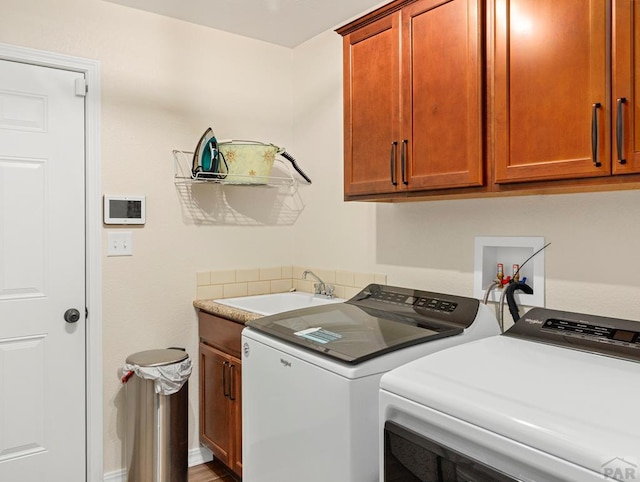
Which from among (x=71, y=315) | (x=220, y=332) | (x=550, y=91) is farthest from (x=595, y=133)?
(x=71, y=315)

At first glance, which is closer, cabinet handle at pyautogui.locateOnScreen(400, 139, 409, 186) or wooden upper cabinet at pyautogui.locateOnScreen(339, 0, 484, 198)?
wooden upper cabinet at pyautogui.locateOnScreen(339, 0, 484, 198)

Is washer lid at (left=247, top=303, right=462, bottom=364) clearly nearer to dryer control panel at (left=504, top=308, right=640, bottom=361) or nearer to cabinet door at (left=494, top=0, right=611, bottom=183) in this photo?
dryer control panel at (left=504, top=308, right=640, bottom=361)

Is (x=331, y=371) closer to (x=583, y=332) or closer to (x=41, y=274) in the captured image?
(x=583, y=332)

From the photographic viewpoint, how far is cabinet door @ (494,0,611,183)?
1.33 metres

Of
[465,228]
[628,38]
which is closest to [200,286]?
[465,228]

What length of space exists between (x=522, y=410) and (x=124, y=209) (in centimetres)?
213

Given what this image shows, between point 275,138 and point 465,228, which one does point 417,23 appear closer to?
point 465,228

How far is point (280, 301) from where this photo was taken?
2902mm

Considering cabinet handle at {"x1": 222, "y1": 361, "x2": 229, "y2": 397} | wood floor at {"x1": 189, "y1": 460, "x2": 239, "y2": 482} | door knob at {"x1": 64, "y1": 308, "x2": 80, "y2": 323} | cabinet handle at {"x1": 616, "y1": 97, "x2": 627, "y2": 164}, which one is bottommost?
wood floor at {"x1": 189, "y1": 460, "x2": 239, "y2": 482}

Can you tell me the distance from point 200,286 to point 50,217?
0.84m

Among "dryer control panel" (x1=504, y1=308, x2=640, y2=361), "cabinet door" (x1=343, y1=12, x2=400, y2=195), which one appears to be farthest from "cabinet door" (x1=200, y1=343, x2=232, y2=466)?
"dryer control panel" (x1=504, y1=308, x2=640, y2=361)

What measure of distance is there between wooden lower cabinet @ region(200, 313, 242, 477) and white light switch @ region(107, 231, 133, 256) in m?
0.53

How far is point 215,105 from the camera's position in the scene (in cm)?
280

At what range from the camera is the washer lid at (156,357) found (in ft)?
7.47
